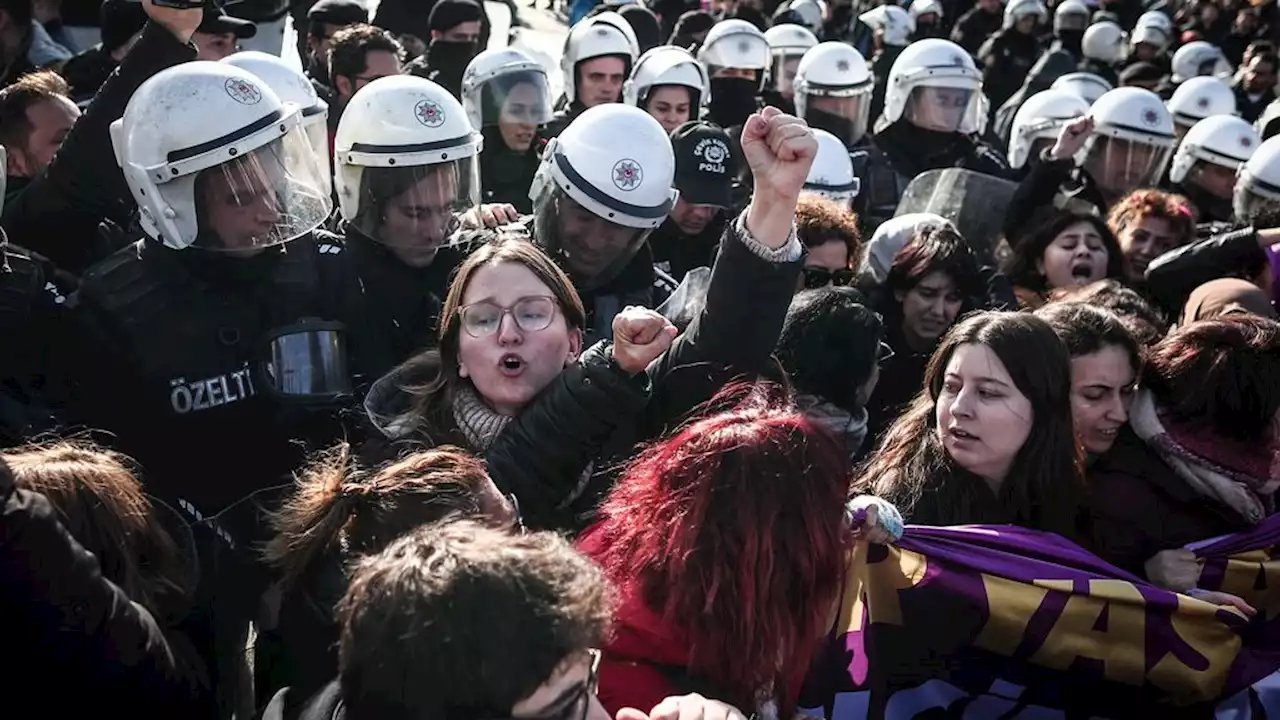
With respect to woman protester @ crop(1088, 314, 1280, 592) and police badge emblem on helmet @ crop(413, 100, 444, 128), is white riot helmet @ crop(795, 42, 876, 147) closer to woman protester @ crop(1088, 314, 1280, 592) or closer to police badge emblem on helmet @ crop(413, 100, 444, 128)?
police badge emblem on helmet @ crop(413, 100, 444, 128)

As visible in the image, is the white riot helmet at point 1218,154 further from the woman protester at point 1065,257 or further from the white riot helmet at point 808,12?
the white riot helmet at point 808,12

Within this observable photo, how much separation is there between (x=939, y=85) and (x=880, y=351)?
12.9 feet

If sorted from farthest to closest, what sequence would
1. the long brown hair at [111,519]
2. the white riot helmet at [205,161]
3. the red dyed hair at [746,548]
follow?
1. the white riot helmet at [205,161]
2. the long brown hair at [111,519]
3. the red dyed hair at [746,548]

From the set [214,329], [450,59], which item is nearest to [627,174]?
[214,329]

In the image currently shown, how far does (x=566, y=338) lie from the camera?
2.64 m

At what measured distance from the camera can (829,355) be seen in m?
2.95

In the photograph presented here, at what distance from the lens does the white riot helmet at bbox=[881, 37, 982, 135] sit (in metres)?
6.73

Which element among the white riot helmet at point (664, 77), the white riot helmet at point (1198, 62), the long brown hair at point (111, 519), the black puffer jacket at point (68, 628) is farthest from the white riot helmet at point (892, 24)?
the black puffer jacket at point (68, 628)

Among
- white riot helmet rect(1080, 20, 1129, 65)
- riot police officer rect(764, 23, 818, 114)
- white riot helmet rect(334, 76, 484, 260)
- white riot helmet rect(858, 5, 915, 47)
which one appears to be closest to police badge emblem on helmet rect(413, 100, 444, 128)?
white riot helmet rect(334, 76, 484, 260)

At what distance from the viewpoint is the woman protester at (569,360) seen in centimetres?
234

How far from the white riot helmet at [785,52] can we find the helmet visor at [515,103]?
3502mm

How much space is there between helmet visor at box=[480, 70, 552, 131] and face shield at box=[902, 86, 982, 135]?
2.35 m

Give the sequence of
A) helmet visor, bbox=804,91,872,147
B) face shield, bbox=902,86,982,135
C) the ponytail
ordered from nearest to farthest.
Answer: the ponytail < face shield, bbox=902,86,982,135 < helmet visor, bbox=804,91,872,147

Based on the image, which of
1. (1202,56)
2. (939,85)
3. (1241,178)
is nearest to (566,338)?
(1241,178)
